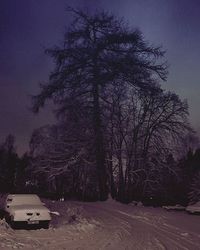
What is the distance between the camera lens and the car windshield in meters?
20.1

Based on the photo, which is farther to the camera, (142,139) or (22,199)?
(142,139)

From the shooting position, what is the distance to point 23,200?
2044 centimetres

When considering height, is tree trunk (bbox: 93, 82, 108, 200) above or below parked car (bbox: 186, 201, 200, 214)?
above

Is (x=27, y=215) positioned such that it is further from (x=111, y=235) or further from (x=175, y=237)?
(x=175, y=237)

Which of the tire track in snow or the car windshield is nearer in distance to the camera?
the tire track in snow

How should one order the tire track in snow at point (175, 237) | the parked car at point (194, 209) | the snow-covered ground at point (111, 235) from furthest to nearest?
the parked car at point (194, 209)
the tire track in snow at point (175, 237)
the snow-covered ground at point (111, 235)

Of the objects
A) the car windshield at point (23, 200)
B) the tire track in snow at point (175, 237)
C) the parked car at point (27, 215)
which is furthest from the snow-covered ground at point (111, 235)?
the car windshield at point (23, 200)

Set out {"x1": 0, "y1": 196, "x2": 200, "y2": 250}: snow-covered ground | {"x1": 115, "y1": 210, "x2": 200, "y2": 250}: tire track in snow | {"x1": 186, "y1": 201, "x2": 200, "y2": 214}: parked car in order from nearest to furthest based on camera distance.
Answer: {"x1": 0, "y1": 196, "x2": 200, "y2": 250}: snow-covered ground → {"x1": 115, "y1": 210, "x2": 200, "y2": 250}: tire track in snow → {"x1": 186, "y1": 201, "x2": 200, "y2": 214}: parked car

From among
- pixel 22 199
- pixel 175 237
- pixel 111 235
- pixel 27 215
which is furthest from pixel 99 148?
pixel 175 237

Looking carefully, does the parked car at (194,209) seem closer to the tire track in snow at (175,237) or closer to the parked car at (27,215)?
the tire track in snow at (175,237)

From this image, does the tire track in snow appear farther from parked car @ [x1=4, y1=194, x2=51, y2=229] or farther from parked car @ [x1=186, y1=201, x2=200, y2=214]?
parked car @ [x1=186, y1=201, x2=200, y2=214]

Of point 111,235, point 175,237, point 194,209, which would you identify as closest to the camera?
point 111,235

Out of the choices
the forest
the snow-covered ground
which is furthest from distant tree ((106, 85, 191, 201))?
the snow-covered ground

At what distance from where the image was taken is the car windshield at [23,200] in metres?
20.1
